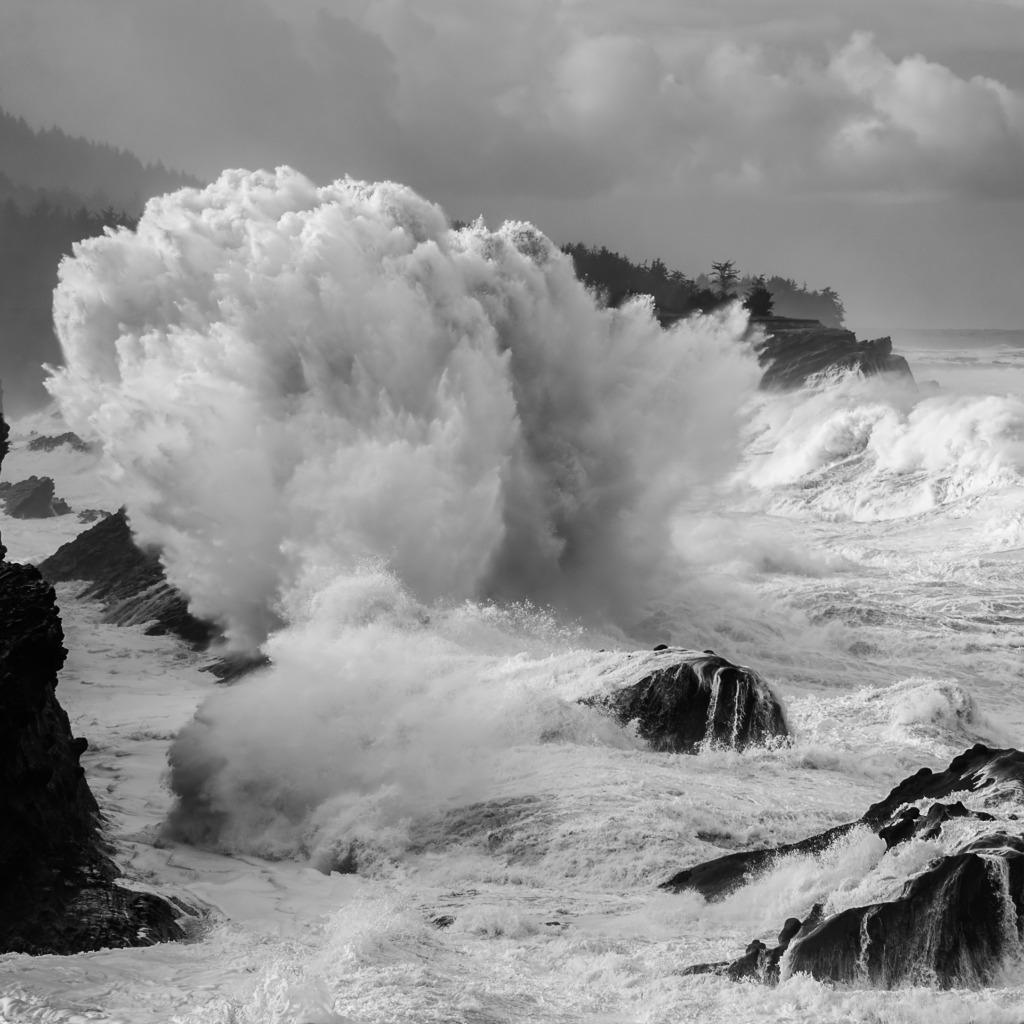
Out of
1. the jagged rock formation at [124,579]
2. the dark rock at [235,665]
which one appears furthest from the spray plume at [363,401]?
the jagged rock formation at [124,579]

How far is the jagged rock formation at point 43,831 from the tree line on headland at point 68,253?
21.6 meters

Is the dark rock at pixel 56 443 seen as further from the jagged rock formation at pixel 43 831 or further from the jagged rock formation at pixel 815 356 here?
the jagged rock formation at pixel 43 831

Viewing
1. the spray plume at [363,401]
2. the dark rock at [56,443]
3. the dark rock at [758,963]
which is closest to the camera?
the dark rock at [758,963]

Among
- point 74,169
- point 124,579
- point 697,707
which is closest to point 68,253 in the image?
point 74,169

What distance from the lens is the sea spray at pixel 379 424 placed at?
70.3ft

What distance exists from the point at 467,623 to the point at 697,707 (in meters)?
5.46

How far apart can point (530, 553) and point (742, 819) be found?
12.6m

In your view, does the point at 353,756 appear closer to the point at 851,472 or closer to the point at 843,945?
the point at 843,945

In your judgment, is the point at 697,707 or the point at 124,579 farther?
the point at 124,579


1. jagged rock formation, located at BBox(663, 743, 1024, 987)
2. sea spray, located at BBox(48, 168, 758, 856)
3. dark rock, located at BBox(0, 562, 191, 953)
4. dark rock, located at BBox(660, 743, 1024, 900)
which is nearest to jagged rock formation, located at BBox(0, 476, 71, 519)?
sea spray, located at BBox(48, 168, 758, 856)

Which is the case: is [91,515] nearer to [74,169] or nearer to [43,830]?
[43,830]

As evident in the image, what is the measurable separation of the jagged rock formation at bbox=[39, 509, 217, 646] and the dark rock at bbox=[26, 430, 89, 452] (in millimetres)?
20733

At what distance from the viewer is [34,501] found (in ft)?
137

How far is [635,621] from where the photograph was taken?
2598 centimetres
